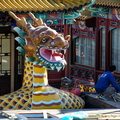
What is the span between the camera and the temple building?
10.8 meters

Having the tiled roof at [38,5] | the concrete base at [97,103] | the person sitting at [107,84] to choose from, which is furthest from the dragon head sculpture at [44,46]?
the tiled roof at [38,5]

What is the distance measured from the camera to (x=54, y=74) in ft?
41.5

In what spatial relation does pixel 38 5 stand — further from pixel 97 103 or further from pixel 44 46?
pixel 97 103

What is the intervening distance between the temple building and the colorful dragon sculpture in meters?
2.25

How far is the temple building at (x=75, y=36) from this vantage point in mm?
10805

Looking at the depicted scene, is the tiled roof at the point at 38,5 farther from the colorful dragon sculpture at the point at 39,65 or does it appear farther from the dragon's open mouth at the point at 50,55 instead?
the dragon's open mouth at the point at 50,55

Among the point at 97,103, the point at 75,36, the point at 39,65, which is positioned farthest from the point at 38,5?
the point at 75,36

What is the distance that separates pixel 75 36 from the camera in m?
15.3

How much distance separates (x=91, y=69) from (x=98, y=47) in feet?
2.53

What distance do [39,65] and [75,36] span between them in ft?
23.6

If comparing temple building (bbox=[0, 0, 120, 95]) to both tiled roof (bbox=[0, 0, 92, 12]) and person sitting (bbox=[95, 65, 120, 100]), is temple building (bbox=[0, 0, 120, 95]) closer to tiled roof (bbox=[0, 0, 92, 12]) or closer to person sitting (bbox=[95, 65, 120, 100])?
tiled roof (bbox=[0, 0, 92, 12])

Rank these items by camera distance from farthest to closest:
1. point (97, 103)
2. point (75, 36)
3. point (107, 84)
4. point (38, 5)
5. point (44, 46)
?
1. point (75, 36)
2. point (38, 5)
3. point (107, 84)
4. point (97, 103)
5. point (44, 46)

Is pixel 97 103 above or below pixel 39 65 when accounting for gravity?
below

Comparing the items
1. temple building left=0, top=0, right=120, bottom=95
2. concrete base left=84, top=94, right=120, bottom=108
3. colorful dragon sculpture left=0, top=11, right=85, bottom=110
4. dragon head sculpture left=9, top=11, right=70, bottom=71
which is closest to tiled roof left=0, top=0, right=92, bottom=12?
temple building left=0, top=0, right=120, bottom=95
